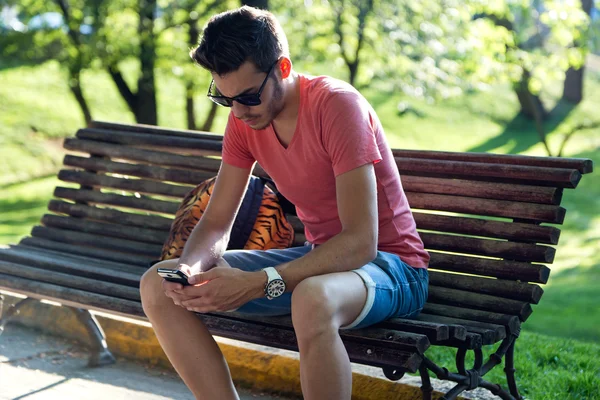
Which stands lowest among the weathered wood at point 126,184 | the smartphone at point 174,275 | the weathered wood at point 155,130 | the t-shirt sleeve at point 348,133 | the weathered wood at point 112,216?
A: the weathered wood at point 112,216

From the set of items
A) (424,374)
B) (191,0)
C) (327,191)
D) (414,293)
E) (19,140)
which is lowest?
(19,140)

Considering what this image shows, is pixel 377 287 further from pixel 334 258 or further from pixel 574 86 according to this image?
pixel 574 86

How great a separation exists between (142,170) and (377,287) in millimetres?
2532

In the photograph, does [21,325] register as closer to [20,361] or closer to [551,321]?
[20,361]

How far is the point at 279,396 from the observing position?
4379mm

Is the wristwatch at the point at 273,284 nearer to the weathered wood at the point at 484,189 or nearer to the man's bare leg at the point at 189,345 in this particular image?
the man's bare leg at the point at 189,345

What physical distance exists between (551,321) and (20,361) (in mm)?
5468

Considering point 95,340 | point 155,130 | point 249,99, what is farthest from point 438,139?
point 249,99

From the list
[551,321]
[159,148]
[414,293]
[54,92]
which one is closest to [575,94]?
[54,92]

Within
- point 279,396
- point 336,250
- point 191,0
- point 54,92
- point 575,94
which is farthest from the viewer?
point 575,94

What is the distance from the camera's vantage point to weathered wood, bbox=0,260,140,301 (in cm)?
415

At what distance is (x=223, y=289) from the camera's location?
10.4 feet

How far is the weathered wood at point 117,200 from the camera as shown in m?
5.09

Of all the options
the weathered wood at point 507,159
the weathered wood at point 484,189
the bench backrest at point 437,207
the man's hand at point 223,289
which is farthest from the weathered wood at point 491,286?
the man's hand at point 223,289
